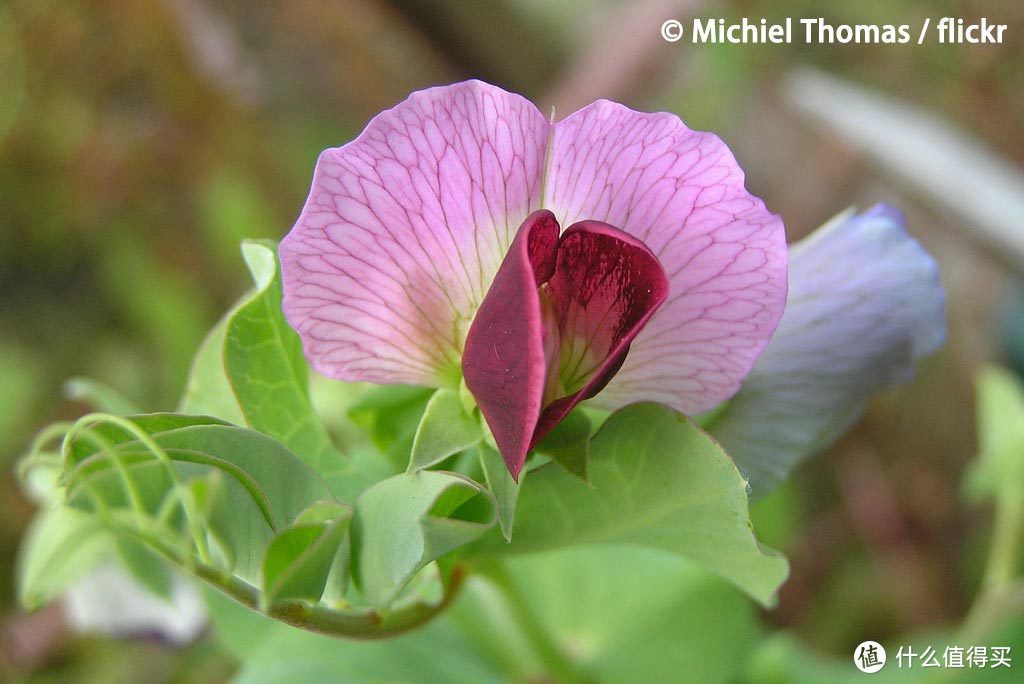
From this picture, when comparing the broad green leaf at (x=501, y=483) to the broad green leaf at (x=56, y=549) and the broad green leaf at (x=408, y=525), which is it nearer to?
the broad green leaf at (x=408, y=525)

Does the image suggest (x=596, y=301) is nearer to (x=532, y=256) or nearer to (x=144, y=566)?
(x=532, y=256)

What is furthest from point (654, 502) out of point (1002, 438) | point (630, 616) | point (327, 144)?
point (327, 144)

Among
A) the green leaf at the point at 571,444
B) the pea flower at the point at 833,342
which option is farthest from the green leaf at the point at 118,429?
the pea flower at the point at 833,342

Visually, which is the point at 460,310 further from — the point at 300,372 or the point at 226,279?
the point at 226,279

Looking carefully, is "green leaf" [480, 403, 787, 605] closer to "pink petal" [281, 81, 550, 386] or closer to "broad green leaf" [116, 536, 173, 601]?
"pink petal" [281, 81, 550, 386]

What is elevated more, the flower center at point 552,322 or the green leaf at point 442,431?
the flower center at point 552,322

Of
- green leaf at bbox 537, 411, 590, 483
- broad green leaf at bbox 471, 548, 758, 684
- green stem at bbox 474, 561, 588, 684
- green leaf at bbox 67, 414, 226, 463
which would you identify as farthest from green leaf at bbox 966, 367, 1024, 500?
green leaf at bbox 67, 414, 226, 463
